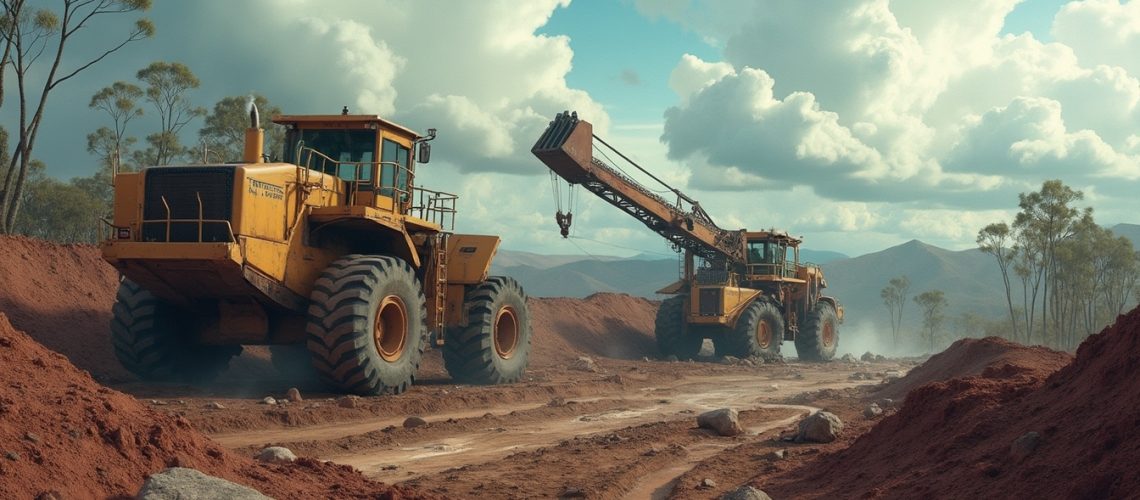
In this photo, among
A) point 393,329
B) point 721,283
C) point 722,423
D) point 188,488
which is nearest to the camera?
point 188,488

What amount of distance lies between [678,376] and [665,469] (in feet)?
42.9

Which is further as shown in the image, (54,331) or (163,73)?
(163,73)

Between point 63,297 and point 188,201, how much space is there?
6.72 metres

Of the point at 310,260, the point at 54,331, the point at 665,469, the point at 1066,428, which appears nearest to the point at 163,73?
the point at 54,331

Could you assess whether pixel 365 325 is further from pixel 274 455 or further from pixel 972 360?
pixel 972 360

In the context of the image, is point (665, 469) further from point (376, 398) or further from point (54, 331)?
point (54, 331)

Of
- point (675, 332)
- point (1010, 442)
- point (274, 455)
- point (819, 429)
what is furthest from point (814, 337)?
point (274, 455)

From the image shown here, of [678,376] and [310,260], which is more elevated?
[310,260]

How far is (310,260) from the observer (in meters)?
14.7

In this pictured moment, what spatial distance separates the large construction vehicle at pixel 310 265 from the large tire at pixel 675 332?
12.7m

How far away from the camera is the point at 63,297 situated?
1827 cm

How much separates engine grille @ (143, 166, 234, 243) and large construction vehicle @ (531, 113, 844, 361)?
1233cm

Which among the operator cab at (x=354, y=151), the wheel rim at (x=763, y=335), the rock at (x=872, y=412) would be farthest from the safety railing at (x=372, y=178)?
the wheel rim at (x=763, y=335)

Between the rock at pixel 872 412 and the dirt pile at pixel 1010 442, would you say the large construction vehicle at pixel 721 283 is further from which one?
the dirt pile at pixel 1010 442
